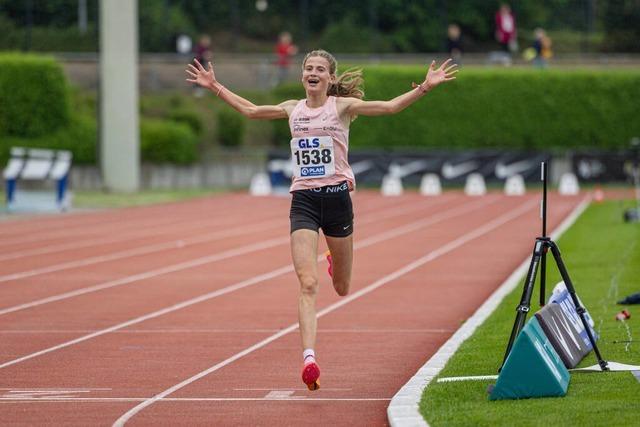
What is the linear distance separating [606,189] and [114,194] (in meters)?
15.2

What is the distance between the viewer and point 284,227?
29906 millimetres

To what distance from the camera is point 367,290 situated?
17672 mm

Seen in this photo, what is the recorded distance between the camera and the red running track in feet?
31.1

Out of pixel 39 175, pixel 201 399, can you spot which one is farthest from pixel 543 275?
pixel 39 175

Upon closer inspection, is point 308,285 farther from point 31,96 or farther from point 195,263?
point 31,96

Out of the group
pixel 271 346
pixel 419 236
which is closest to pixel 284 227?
pixel 419 236

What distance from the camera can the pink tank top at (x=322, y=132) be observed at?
10039mm

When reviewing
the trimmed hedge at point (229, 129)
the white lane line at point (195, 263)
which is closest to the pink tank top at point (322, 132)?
the white lane line at point (195, 263)

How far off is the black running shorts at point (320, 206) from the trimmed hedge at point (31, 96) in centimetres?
Result: 3770

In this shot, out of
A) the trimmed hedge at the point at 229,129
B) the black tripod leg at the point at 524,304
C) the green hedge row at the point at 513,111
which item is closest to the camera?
the black tripod leg at the point at 524,304

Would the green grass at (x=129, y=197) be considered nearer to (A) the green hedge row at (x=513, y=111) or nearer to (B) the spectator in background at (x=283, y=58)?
(A) the green hedge row at (x=513, y=111)

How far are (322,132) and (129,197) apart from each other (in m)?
32.5

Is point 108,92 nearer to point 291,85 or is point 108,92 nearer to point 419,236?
point 291,85

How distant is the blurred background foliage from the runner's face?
160 ft
